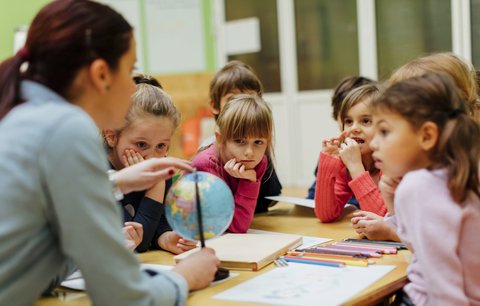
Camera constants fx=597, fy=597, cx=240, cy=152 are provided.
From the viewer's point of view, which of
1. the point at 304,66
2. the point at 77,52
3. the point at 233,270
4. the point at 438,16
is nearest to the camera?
the point at 77,52

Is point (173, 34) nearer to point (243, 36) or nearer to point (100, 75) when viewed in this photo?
point (243, 36)

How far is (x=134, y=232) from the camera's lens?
1.82 metres

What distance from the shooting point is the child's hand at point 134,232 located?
5.92 feet

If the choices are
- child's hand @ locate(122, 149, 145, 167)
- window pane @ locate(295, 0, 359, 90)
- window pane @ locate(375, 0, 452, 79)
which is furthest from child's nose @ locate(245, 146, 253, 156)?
window pane @ locate(295, 0, 359, 90)

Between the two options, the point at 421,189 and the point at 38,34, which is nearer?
the point at 38,34

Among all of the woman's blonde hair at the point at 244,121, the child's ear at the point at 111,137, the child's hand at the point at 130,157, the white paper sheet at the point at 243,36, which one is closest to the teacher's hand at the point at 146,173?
the child's hand at the point at 130,157

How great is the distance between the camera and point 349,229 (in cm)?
211

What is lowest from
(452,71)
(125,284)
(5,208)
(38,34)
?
(125,284)

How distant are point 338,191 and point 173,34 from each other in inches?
187

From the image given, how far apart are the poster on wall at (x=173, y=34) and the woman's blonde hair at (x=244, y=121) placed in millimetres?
4662

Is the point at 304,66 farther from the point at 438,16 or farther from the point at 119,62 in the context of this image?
the point at 119,62

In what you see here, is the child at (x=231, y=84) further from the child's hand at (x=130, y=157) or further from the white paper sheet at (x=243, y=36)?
the white paper sheet at (x=243, y=36)

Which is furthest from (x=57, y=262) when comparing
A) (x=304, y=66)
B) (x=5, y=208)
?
(x=304, y=66)

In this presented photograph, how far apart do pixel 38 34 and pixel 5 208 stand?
36 cm
